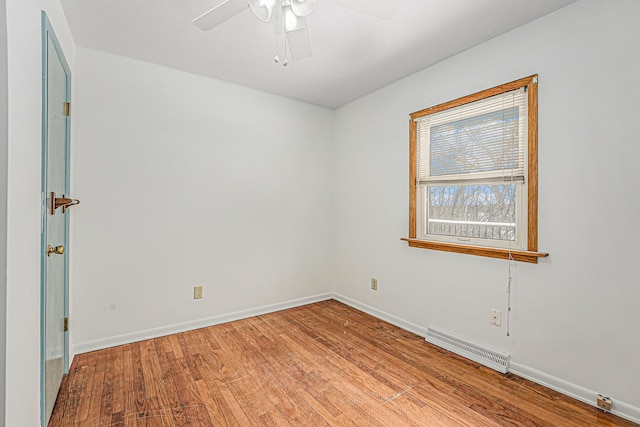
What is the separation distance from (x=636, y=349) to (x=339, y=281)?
8.82ft

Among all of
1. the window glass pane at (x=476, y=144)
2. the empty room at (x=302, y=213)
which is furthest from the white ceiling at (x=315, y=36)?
the window glass pane at (x=476, y=144)

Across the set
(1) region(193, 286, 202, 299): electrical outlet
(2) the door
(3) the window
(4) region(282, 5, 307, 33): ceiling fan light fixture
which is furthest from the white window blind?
(2) the door

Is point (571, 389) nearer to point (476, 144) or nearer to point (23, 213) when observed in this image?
point (476, 144)

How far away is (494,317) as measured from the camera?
2.34 meters

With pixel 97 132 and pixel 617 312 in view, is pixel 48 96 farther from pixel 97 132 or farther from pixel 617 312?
pixel 617 312

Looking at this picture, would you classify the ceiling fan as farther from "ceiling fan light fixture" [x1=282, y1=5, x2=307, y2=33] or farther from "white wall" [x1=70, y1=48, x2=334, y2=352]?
"white wall" [x1=70, y1=48, x2=334, y2=352]

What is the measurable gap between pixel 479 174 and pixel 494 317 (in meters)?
1.10

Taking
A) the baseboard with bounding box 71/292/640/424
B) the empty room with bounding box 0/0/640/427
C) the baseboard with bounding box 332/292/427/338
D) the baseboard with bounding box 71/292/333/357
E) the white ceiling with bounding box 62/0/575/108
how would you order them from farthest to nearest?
the baseboard with bounding box 332/292/427/338 < the baseboard with bounding box 71/292/333/357 < the white ceiling with bounding box 62/0/575/108 < the baseboard with bounding box 71/292/640/424 < the empty room with bounding box 0/0/640/427

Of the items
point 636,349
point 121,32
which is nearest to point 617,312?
point 636,349

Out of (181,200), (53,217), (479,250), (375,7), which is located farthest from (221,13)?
(479,250)

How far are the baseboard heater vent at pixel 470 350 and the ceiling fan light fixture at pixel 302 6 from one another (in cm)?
257

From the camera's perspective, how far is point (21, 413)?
1155mm

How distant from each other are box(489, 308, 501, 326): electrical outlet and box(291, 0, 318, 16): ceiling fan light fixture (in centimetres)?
236

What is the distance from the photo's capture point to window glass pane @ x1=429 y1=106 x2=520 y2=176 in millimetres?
2260
